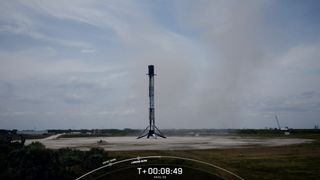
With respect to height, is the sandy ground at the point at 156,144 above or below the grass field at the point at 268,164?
above

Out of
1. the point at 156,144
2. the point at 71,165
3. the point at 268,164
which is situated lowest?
the point at 268,164

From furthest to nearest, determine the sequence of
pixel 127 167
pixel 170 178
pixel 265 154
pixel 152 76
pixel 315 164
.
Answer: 1. pixel 152 76
2. pixel 265 154
3. pixel 315 164
4. pixel 127 167
5. pixel 170 178

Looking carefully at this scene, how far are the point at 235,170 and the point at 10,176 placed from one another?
1774 cm

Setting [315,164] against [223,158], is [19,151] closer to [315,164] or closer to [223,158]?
[223,158]

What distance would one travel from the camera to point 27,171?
96.2ft

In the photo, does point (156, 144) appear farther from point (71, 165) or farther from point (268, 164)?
Answer: point (71, 165)

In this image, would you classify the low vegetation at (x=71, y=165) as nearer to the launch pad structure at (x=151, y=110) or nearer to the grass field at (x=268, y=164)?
the grass field at (x=268, y=164)

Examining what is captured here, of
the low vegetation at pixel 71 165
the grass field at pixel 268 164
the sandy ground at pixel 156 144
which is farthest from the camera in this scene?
the sandy ground at pixel 156 144

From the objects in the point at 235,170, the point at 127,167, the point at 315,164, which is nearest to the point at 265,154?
the point at 315,164

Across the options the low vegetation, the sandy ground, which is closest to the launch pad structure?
the sandy ground

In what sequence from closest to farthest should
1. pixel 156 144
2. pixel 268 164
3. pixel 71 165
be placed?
pixel 71 165 < pixel 268 164 < pixel 156 144

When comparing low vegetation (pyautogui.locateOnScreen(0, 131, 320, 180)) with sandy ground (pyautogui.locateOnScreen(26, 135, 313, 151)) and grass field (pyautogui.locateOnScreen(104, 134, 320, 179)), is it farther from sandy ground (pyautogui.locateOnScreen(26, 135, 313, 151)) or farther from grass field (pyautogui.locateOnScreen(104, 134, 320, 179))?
sandy ground (pyautogui.locateOnScreen(26, 135, 313, 151))

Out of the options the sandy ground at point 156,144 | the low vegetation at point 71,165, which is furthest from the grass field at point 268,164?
the sandy ground at point 156,144

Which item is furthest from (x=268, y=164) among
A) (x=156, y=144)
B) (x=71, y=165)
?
(x=156, y=144)
